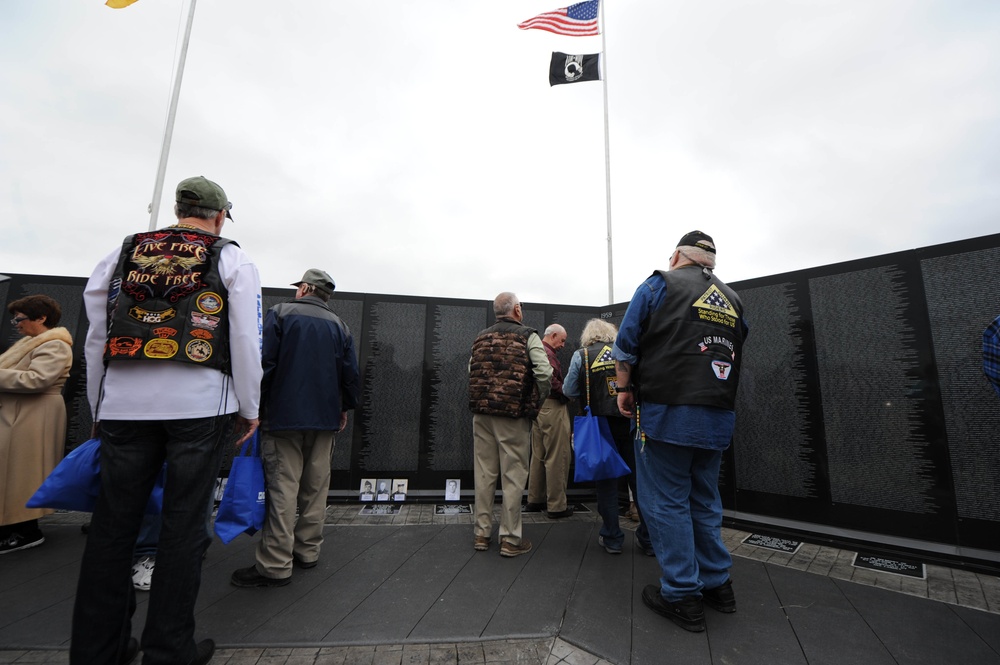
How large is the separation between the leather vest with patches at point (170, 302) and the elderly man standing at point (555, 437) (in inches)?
116

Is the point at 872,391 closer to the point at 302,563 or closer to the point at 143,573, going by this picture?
the point at 302,563

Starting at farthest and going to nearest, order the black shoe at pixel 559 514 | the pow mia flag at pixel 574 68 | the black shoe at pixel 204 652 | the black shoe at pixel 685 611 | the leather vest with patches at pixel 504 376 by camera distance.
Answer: the pow mia flag at pixel 574 68
the black shoe at pixel 559 514
the leather vest with patches at pixel 504 376
the black shoe at pixel 685 611
the black shoe at pixel 204 652

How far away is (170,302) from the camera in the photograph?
1.69m

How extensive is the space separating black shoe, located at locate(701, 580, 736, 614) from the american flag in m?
8.78

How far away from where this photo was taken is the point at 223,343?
1780 mm

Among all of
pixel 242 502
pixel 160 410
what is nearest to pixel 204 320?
pixel 160 410

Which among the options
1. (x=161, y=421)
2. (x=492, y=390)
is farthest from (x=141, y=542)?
(x=492, y=390)

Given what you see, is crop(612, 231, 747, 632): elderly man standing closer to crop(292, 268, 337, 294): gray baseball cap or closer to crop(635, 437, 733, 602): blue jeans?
crop(635, 437, 733, 602): blue jeans

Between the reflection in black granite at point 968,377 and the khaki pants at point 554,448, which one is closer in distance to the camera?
the reflection in black granite at point 968,377

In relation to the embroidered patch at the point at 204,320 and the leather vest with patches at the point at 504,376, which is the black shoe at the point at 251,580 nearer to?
the leather vest with patches at the point at 504,376

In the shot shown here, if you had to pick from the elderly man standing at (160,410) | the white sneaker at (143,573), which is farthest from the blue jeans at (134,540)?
the white sneaker at (143,573)

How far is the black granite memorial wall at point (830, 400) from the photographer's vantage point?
3.12 m

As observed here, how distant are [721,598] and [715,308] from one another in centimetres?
158

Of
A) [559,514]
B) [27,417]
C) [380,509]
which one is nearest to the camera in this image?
[27,417]
